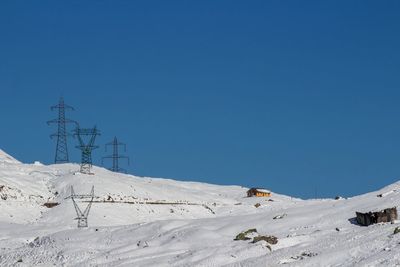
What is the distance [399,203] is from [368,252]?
13243 mm

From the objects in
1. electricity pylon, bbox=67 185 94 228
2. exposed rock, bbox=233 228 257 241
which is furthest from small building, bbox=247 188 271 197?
exposed rock, bbox=233 228 257 241

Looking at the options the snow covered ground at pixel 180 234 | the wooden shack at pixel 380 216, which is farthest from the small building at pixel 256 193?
the wooden shack at pixel 380 216

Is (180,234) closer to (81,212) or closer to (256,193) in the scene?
(81,212)

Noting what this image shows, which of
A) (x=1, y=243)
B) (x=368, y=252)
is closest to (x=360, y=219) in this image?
(x=368, y=252)

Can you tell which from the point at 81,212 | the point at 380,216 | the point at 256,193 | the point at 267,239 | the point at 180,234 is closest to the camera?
the point at 267,239

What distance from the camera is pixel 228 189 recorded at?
103000 mm

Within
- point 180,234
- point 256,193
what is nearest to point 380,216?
point 180,234

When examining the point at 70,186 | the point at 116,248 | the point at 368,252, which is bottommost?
the point at 368,252

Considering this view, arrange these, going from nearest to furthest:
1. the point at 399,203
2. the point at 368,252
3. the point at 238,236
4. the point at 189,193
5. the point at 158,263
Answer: the point at 368,252, the point at 158,263, the point at 238,236, the point at 399,203, the point at 189,193

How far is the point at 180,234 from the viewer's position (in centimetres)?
4722

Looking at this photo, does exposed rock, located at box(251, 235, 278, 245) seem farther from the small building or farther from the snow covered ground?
the small building

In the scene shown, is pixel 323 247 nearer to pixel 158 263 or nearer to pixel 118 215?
pixel 158 263

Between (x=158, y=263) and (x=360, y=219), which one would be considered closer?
(x=158, y=263)

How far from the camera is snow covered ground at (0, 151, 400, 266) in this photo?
1578 inches
